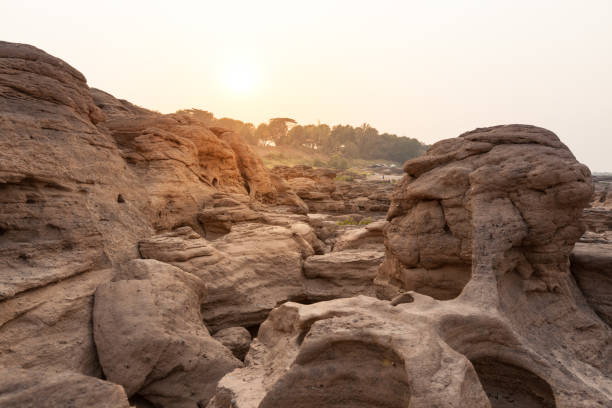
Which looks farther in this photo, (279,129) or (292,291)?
(279,129)

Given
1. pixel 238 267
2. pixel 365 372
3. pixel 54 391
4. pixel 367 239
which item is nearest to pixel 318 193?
pixel 367 239

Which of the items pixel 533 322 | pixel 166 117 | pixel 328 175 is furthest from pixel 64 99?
pixel 328 175

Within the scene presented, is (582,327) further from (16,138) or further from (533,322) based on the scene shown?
(16,138)

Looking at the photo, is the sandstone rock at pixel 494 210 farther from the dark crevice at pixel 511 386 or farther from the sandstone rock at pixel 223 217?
the sandstone rock at pixel 223 217

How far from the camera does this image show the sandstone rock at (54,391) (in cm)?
277

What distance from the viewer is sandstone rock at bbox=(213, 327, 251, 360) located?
524cm

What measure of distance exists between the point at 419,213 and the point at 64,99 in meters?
6.89

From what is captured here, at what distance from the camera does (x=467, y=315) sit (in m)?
3.43

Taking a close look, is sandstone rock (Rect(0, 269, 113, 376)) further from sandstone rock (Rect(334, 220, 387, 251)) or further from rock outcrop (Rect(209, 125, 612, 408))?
sandstone rock (Rect(334, 220, 387, 251))

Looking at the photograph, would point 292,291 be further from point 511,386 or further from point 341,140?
point 341,140

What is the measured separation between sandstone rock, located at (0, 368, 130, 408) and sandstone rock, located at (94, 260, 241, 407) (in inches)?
34.2

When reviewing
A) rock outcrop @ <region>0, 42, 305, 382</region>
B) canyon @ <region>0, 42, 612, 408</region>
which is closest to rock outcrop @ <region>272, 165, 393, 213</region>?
rock outcrop @ <region>0, 42, 305, 382</region>

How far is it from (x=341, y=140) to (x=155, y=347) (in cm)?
7217

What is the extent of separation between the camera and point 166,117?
10.8m
